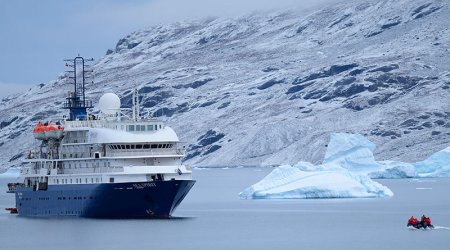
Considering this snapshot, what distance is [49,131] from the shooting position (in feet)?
285

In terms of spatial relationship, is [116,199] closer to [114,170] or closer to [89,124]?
[114,170]

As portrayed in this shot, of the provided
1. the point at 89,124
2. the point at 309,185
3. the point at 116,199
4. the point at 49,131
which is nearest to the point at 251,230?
the point at 116,199

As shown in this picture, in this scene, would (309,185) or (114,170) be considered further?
(309,185)

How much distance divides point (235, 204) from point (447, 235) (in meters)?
43.0

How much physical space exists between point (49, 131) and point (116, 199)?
30.0 feet

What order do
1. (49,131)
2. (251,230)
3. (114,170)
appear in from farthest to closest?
(49,131) → (251,230) → (114,170)

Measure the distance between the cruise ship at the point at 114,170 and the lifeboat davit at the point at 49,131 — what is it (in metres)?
0.05

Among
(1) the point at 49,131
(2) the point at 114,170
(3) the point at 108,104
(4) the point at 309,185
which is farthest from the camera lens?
(4) the point at 309,185

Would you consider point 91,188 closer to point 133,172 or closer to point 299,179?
point 133,172

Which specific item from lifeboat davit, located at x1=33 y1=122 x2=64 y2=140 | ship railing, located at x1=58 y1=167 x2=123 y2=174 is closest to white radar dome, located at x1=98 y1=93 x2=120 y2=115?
lifeboat davit, located at x1=33 y1=122 x2=64 y2=140

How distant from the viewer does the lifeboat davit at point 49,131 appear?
86375 millimetres

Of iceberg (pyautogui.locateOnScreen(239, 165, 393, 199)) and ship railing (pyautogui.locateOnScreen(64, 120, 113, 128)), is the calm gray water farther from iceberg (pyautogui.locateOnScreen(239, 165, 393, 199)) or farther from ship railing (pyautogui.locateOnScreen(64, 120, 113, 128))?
ship railing (pyautogui.locateOnScreen(64, 120, 113, 128))

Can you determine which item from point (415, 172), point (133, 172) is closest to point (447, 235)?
point (133, 172)

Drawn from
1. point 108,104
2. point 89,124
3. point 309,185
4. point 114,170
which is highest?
point 108,104
